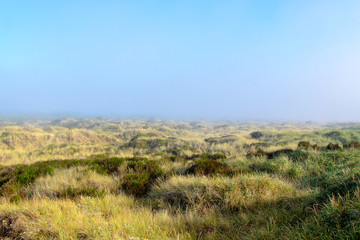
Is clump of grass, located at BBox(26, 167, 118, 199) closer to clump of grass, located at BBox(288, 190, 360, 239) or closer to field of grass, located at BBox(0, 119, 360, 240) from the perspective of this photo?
field of grass, located at BBox(0, 119, 360, 240)

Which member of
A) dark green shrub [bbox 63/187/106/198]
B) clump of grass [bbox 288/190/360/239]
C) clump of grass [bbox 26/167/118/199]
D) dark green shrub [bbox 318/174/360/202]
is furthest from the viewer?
clump of grass [bbox 26/167/118/199]

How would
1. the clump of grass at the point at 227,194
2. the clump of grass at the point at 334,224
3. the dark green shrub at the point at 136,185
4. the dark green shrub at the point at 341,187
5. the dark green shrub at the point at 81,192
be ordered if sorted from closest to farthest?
1. the clump of grass at the point at 334,224
2. the dark green shrub at the point at 341,187
3. the clump of grass at the point at 227,194
4. the dark green shrub at the point at 81,192
5. the dark green shrub at the point at 136,185

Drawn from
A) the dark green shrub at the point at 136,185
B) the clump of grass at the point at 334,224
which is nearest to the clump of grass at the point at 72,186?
the dark green shrub at the point at 136,185

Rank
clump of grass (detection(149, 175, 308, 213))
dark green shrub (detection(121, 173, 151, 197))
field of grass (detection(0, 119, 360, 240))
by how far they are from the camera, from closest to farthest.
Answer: field of grass (detection(0, 119, 360, 240)), clump of grass (detection(149, 175, 308, 213)), dark green shrub (detection(121, 173, 151, 197))

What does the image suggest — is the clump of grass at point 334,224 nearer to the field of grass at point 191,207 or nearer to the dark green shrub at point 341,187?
the field of grass at point 191,207

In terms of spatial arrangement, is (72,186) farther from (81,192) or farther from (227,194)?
(227,194)

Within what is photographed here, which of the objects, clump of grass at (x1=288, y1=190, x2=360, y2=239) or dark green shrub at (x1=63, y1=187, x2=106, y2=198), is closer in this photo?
clump of grass at (x1=288, y1=190, x2=360, y2=239)

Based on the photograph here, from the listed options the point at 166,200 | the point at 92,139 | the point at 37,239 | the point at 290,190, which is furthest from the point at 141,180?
the point at 92,139

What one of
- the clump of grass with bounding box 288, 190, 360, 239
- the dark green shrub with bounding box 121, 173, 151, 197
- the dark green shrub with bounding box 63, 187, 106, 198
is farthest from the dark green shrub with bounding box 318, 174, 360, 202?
the dark green shrub with bounding box 63, 187, 106, 198

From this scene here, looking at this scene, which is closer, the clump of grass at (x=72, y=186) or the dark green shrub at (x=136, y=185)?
the clump of grass at (x=72, y=186)

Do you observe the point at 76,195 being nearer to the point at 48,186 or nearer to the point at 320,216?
the point at 48,186

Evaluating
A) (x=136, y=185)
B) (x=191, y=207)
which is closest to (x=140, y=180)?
(x=136, y=185)

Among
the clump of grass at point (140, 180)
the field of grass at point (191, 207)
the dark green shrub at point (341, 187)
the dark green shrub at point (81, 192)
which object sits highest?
the dark green shrub at point (341, 187)

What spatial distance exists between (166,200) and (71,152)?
50.7 feet
